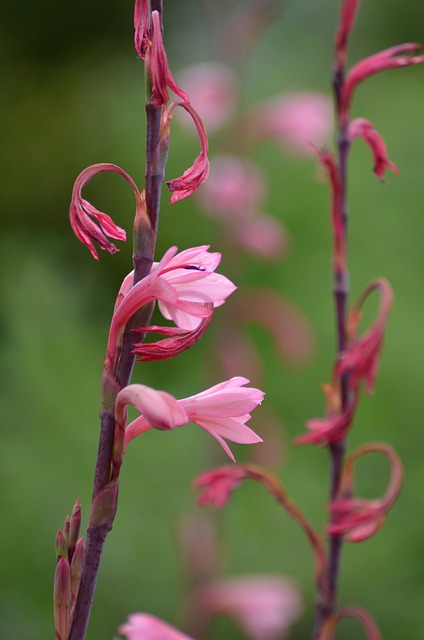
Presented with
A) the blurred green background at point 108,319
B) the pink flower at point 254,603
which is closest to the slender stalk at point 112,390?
the pink flower at point 254,603

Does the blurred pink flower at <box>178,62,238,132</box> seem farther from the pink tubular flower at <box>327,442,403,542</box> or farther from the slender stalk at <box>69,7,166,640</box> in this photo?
the slender stalk at <box>69,7,166,640</box>

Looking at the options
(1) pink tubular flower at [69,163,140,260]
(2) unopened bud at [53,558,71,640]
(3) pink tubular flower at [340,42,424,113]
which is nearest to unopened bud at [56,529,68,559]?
(2) unopened bud at [53,558,71,640]

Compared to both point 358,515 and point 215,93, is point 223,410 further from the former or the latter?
point 215,93

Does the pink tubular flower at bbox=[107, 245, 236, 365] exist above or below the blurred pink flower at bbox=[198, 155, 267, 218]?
above

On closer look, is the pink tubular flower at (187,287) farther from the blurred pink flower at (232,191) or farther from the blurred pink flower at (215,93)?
the blurred pink flower at (215,93)

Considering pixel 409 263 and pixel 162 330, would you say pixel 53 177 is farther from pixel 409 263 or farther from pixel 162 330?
pixel 162 330
